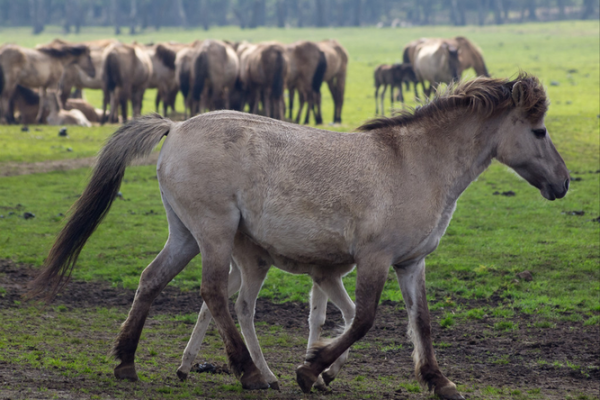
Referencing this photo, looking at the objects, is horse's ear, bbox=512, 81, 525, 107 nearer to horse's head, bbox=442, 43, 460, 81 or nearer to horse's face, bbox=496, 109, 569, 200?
horse's face, bbox=496, 109, 569, 200

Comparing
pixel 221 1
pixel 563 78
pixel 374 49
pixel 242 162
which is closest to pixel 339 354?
pixel 242 162

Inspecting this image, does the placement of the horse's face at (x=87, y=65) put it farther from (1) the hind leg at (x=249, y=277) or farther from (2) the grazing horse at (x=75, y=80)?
(1) the hind leg at (x=249, y=277)

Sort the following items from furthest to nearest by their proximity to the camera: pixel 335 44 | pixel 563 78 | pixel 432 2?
pixel 432 2
pixel 563 78
pixel 335 44

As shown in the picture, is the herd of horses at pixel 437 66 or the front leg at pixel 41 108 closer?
the front leg at pixel 41 108

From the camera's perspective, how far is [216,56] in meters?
25.1

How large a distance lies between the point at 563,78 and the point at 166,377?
32948 mm

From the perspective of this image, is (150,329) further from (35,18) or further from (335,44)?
(35,18)

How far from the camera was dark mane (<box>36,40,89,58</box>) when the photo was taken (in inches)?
1004

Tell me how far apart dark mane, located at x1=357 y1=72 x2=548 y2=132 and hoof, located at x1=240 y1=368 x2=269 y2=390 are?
2084 mm

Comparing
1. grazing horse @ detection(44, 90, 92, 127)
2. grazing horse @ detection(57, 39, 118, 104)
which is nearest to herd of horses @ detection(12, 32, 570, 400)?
grazing horse @ detection(44, 90, 92, 127)

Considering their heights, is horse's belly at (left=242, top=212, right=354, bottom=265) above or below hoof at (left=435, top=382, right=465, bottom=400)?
above

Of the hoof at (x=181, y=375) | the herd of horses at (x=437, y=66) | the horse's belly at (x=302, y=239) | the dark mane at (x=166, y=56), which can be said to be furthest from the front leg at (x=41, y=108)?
the horse's belly at (x=302, y=239)

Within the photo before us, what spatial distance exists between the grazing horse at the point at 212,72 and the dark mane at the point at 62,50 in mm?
4580

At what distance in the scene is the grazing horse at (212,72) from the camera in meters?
24.9
